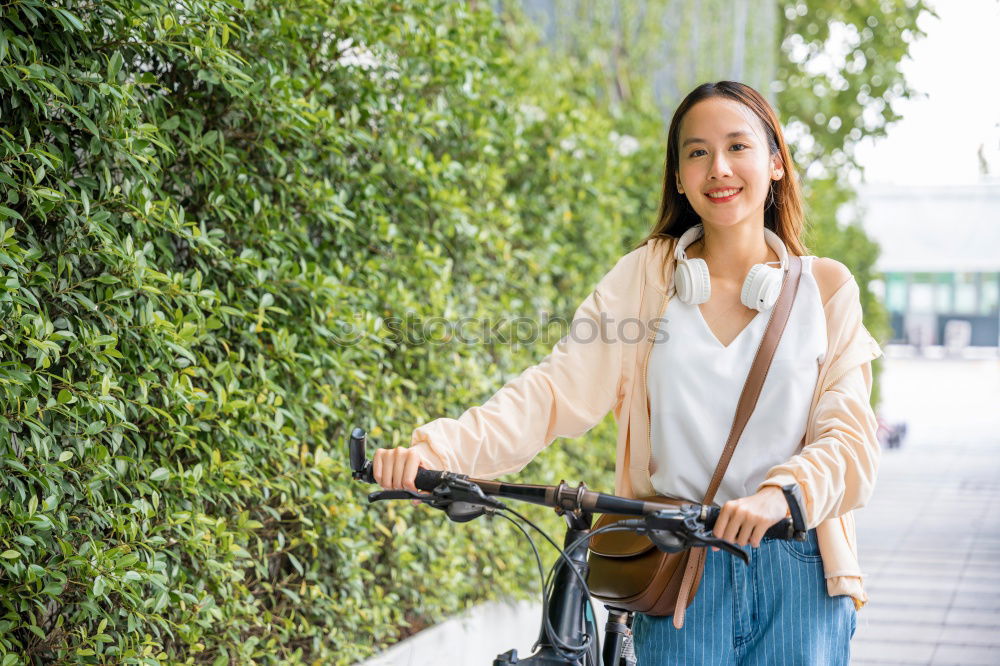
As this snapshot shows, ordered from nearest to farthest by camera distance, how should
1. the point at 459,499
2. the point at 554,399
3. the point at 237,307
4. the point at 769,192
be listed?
the point at 459,499
the point at 554,399
the point at 769,192
the point at 237,307

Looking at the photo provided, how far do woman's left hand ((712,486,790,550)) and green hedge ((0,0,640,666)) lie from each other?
1296mm

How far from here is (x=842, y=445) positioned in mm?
1559

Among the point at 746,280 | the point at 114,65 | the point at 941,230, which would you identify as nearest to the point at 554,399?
the point at 746,280

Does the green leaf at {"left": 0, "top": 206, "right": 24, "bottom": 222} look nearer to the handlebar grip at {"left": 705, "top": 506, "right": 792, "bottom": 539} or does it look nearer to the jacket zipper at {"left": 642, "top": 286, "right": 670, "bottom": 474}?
the jacket zipper at {"left": 642, "top": 286, "right": 670, "bottom": 474}

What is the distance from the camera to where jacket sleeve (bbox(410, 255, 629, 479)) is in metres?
1.76

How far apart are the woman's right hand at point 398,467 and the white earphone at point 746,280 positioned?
1.99ft

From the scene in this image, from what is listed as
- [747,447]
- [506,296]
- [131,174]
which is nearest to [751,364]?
[747,447]

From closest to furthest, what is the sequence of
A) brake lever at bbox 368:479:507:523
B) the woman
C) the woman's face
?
brake lever at bbox 368:479:507:523
the woman
the woman's face

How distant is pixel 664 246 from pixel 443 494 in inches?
29.0

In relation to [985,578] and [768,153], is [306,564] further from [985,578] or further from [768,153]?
[985,578]

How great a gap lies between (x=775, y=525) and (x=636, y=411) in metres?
0.49

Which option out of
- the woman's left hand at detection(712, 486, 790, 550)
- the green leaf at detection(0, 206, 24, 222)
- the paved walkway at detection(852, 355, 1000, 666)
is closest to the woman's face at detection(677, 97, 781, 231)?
the woman's left hand at detection(712, 486, 790, 550)

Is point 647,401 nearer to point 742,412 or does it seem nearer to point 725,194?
point 742,412

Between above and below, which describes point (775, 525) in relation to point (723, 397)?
below
